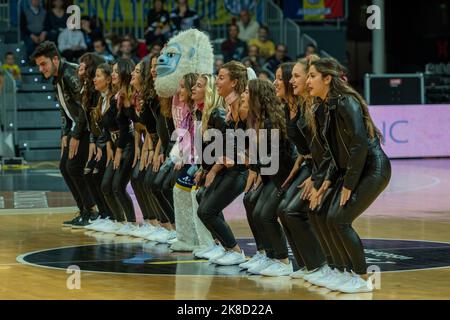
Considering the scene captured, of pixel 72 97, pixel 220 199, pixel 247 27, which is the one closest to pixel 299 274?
pixel 220 199

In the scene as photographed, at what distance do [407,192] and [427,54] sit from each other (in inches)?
644

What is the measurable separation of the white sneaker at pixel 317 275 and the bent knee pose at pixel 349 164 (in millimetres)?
278

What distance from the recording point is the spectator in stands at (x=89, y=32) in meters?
24.1

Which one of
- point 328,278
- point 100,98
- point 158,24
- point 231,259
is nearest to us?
point 328,278

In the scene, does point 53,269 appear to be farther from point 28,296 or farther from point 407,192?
point 407,192

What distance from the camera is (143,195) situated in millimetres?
12555

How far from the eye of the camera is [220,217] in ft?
34.2

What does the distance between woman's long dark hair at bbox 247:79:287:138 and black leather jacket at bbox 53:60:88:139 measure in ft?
13.3

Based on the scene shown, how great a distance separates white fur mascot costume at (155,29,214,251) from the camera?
37.1ft

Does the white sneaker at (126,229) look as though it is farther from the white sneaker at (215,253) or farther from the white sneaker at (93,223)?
the white sneaker at (215,253)

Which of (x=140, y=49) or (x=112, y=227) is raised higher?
(x=140, y=49)

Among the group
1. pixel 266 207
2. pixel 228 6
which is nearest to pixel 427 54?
pixel 228 6

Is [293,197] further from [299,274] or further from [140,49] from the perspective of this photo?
[140,49]

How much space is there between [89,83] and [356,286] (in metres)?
5.63
